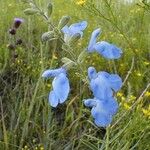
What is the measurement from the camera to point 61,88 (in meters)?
1.31

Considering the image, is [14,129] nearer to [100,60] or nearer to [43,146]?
[43,146]

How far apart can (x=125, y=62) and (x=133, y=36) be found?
1.50ft

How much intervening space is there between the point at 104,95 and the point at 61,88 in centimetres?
11

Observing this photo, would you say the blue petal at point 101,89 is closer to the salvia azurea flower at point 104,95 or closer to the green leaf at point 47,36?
the salvia azurea flower at point 104,95

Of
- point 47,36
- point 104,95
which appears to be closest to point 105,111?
point 104,95

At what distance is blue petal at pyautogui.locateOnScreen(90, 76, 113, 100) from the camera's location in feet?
4.26

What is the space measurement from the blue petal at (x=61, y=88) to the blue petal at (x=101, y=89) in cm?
7

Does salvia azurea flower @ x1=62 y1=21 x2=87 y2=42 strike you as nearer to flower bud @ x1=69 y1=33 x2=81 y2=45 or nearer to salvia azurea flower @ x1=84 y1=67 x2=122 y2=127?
flower bud @ x1=69 y1=33 x2=81 y2=45

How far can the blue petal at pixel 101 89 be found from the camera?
1299 millimetres

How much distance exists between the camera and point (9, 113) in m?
2.72

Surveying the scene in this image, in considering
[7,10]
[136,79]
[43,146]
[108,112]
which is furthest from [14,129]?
[7,10]

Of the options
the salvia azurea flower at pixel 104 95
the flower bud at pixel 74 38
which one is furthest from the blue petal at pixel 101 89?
the flower bud at pixel 74 38

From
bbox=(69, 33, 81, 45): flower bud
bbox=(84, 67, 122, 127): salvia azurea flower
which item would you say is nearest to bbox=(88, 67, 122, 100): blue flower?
bbox=(84, 67, 122, 127): salvia azurea flower

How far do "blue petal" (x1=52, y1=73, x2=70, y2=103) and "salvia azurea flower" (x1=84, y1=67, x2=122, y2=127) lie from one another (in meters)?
0.07
